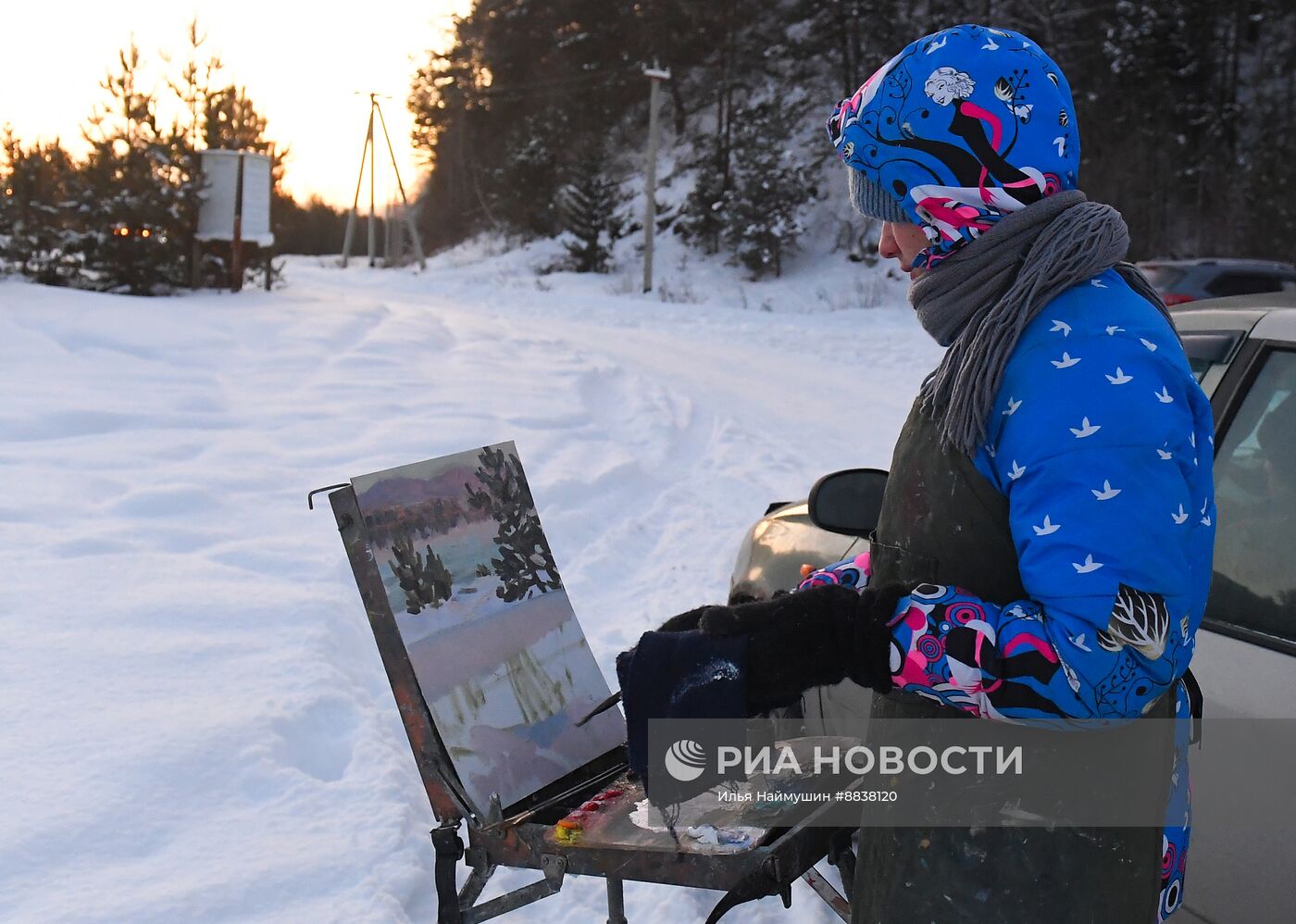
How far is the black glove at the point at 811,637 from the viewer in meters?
1.48

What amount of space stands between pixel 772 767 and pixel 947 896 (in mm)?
776

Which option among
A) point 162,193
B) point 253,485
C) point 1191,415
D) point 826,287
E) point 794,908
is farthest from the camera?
point 826,287

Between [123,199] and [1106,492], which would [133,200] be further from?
[1106,492]

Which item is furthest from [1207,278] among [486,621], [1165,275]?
[486,621]

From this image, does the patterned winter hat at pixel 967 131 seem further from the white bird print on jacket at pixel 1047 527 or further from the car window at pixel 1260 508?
the car window at pixel 1260 508

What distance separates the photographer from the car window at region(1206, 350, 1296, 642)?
2.11 m

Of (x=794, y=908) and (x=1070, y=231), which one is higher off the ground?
(x=1070, y=231)

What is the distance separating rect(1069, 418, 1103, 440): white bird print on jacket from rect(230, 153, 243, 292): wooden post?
15.0 metres

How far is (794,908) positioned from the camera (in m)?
3.21

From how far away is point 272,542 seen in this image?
18.4 ft

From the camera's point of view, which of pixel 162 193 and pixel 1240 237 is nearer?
pixel 162 193

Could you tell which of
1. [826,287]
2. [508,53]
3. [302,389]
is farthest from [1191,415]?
[508,53]

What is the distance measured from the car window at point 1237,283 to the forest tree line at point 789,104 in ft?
44.5

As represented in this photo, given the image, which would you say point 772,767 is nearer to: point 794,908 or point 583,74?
point 794,908
